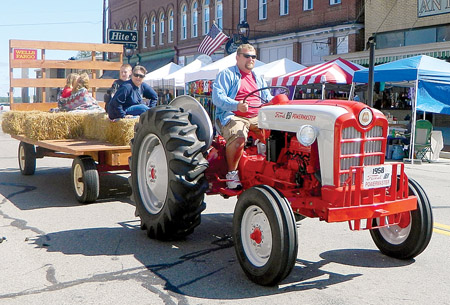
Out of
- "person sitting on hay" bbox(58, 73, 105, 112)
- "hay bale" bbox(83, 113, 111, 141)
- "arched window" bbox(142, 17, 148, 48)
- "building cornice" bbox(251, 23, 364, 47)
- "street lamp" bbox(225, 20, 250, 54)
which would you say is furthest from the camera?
"arched window" bbox(142, 17, 148, 48)

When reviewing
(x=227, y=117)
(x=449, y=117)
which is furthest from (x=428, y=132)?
(x=227, y=117)

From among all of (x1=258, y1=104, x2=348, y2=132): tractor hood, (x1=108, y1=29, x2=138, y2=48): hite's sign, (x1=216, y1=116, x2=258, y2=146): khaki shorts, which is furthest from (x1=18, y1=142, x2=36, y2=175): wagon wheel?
(x1=108, y1=29, x2=138, y2=48): hite's sign

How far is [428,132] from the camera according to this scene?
13.7m

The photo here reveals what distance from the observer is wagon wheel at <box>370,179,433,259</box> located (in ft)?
14.6

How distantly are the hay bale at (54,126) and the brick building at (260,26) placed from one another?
17227mm

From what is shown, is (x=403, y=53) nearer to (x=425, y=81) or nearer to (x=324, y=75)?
(x=324, y=75)

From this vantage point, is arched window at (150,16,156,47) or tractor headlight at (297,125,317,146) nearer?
tractor headlight at (297,125,317,146)

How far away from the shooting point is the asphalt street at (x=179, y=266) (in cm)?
387

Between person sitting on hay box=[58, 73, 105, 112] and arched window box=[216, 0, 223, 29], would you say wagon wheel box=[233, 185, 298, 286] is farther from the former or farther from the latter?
arched window box=[216, 0, 223, 29]

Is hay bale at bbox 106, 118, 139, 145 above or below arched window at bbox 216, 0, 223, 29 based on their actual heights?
below

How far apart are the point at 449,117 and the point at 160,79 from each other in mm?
11777

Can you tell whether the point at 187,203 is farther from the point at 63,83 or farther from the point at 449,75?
the point at 449,75

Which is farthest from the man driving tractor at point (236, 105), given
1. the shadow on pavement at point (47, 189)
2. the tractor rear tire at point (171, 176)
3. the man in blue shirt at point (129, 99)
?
the shadow on pavement at point (47, 189)

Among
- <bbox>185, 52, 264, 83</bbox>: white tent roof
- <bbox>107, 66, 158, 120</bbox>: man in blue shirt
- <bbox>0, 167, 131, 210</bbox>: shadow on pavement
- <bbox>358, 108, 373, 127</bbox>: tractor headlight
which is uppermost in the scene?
<bbox>185, 52, 264, 83</bbox>: white tent roof
